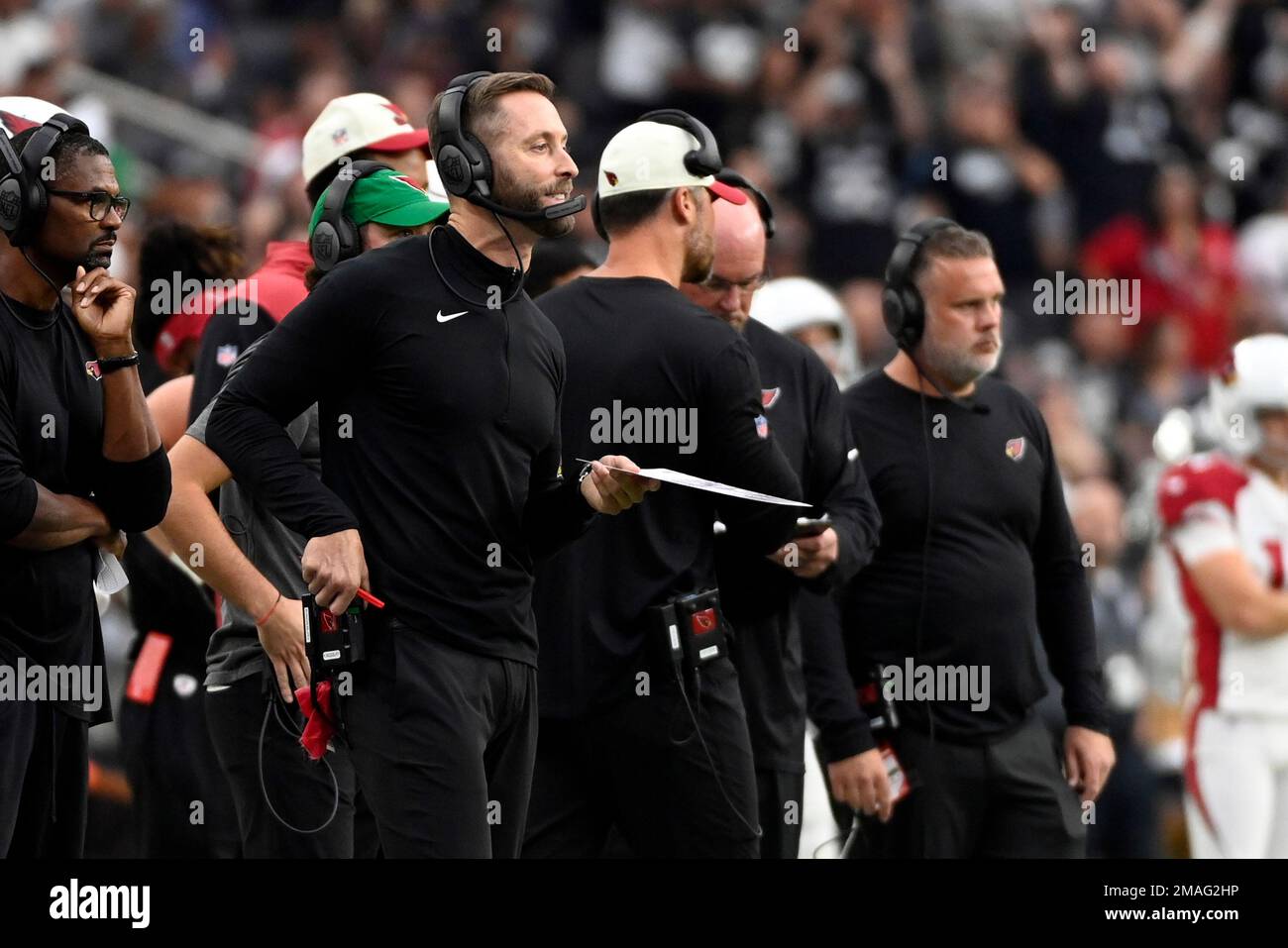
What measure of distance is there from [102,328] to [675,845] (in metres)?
1.54

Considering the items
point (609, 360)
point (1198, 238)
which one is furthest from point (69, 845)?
point (1198, 238)

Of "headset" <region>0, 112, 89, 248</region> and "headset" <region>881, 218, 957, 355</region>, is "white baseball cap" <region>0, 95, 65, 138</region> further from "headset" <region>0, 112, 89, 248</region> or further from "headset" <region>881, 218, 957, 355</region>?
"headset" <region>881, 218, 957, 355</region>

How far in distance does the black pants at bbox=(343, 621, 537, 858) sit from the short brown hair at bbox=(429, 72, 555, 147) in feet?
2.99

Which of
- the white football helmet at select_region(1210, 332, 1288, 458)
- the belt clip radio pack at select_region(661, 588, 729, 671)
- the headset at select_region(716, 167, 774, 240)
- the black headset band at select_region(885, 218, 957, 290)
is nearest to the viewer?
the belt clip radio pack at select_region(661, 588, 729, 671)

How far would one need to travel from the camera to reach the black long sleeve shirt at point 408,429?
12.0 feet

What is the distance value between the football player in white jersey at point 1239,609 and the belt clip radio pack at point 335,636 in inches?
126

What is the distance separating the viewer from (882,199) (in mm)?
11672

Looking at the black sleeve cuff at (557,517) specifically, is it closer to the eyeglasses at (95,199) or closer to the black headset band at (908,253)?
the eyeglasses at (95,199)

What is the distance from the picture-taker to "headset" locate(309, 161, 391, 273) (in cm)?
439

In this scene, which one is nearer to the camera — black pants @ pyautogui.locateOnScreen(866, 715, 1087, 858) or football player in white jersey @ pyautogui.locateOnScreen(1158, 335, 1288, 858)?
black pants @ pyautogui.locateOnScreen(866, 715, 1087, 858)

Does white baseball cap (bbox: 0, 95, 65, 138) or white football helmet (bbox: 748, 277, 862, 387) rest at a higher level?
white football helmet (bbox: 748, 277, 862, 387)

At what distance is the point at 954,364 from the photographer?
17.2ft
